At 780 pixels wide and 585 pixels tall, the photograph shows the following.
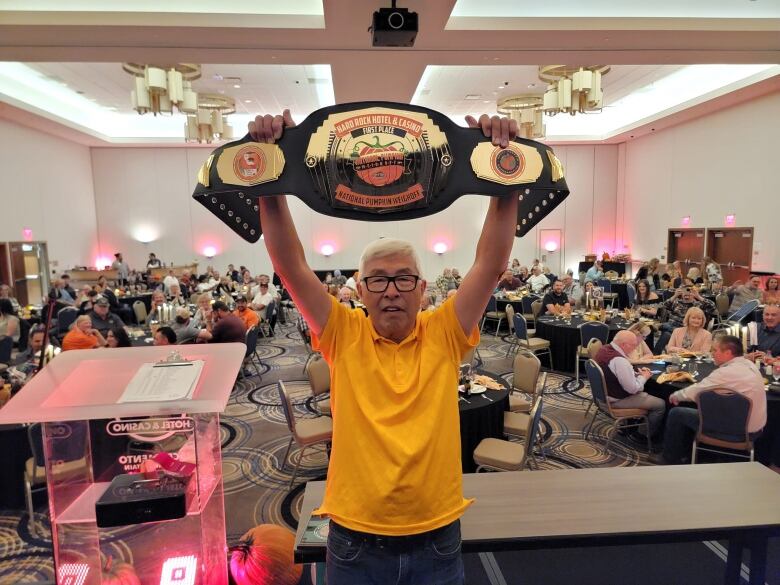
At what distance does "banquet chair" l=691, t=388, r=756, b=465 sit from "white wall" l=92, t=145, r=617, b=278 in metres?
14.7

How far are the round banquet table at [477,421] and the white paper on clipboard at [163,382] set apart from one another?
2645 millimetres

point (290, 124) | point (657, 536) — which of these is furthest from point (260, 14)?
point (657, 536)

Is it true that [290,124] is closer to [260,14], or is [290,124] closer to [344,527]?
[344,527]

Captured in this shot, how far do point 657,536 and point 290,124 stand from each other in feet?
7.32

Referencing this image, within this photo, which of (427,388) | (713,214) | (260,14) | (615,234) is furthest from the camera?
(615,234)

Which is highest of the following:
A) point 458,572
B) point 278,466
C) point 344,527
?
point 344,527

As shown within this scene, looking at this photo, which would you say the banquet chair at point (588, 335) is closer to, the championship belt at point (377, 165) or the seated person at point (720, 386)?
the seated person at point (720, 386)

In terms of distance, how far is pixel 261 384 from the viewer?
24.5 feet

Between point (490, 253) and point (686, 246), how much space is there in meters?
16.4

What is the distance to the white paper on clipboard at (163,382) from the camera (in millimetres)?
1804

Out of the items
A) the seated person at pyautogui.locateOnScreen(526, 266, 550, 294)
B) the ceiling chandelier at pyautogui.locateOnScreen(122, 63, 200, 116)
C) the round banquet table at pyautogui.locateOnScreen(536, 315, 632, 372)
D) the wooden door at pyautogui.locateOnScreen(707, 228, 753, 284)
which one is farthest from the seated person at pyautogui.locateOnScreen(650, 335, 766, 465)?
the wooden door at pyautogui.locateOnScreen(707, 228, 753, 284)

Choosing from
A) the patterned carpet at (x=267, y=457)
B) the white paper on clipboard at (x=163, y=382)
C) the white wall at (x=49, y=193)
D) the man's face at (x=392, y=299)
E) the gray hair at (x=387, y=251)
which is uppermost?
the white wall at (x=49, y=193)

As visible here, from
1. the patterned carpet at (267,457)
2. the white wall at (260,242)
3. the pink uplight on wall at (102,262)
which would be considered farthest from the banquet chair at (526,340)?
the pink uplight on wall at (102,262)

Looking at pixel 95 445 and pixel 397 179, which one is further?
pixel 95 445
